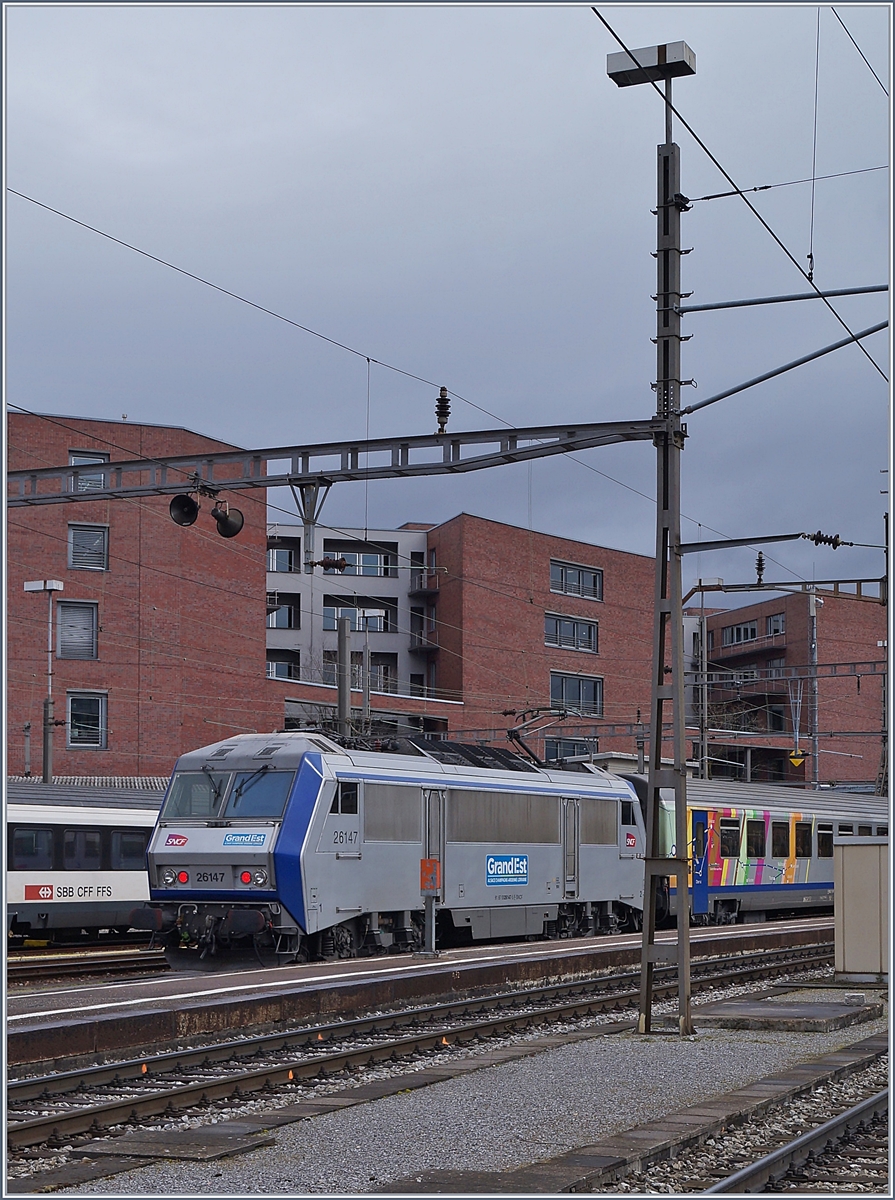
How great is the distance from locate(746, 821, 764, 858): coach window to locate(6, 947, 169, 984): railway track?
14431mm

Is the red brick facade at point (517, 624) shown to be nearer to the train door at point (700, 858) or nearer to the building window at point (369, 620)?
the building window at point (369, 620)

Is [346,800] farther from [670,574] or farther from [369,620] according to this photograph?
[369,620]

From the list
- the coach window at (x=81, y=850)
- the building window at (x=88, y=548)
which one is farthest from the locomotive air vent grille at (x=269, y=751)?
the building window at (x=88, y=548)

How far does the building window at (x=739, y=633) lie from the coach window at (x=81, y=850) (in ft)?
183

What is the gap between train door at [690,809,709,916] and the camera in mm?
31797

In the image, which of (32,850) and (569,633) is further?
(569,633)

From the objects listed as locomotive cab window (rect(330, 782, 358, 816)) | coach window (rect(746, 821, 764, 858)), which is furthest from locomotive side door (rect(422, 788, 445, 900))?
coach window (rect(746, 821, 764, 858))

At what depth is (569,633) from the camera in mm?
Result: 67188

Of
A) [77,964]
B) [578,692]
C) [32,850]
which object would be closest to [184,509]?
[77,964]

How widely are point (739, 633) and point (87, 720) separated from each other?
1683 inches

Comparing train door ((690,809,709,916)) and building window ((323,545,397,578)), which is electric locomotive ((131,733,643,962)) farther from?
building window ((323,545,397,578))

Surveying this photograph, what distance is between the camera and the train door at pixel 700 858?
104 feet

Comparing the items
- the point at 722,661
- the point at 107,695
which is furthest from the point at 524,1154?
the point at 722,661

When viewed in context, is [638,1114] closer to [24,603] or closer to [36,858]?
[36,858]
